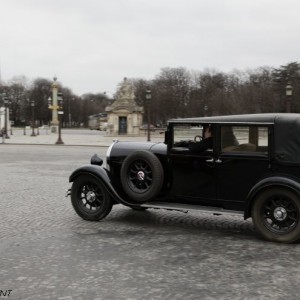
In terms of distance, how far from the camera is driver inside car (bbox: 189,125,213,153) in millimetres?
7598

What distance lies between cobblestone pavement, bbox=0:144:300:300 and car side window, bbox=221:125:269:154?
4.47 feet

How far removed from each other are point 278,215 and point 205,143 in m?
1.58

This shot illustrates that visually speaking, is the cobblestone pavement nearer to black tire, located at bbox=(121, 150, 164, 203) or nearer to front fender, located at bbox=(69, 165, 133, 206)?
front fender, located at bbox=(69, 165, 133, 206)

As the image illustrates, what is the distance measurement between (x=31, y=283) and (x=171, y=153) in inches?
136

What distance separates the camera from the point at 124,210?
382 inches

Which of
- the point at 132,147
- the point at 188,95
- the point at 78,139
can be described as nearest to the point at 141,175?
the point at 132,147

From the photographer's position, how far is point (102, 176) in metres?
8.40

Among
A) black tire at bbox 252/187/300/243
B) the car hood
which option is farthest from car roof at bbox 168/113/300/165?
the car hood

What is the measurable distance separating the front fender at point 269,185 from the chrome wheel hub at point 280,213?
0.36 meters

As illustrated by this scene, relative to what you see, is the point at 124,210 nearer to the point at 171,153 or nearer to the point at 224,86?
the point at 171,153

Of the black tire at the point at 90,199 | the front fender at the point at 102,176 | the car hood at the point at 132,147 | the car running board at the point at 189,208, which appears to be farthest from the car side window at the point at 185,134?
the black tire at the point at 90,199

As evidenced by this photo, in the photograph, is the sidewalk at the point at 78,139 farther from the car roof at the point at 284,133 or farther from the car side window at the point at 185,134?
the car roof at the point at 284,133

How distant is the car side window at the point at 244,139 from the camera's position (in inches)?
284

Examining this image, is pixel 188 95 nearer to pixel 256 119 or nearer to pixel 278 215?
pixel 256 119
